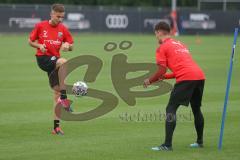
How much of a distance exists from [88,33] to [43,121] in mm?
37023

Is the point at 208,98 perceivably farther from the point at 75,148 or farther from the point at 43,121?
the point at 75,148

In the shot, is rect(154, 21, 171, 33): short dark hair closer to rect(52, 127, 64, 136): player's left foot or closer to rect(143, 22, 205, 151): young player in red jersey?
rect(143, 22, 205, 151): young player in red jersey

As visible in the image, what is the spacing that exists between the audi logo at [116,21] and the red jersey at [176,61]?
40.7m

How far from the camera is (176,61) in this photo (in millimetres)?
10547

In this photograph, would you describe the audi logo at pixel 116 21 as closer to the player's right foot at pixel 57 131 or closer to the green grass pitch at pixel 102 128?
the green grass pitch at pixel 102 128

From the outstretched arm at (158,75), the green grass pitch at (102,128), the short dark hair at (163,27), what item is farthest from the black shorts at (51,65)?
the short dark hair at (163,27)

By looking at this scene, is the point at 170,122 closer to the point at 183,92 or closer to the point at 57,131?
the point at 183,92

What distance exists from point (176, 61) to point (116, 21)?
41.2 meters

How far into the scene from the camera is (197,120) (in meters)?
11.1

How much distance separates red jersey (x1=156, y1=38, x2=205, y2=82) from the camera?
10477 mm

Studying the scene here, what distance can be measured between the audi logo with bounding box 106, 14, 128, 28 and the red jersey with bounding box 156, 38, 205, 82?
4067cm

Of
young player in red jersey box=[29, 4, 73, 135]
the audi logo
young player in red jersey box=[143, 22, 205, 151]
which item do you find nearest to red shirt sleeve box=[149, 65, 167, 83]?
young player in red jersey box=[143, 22, 205, 151]

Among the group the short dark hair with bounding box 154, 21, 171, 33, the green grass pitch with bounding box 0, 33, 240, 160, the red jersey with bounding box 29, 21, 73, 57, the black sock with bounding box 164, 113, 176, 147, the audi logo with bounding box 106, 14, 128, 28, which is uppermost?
the short dark hair with bounding box 154, 21, 171, 33

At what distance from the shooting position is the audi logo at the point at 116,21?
51194mm
